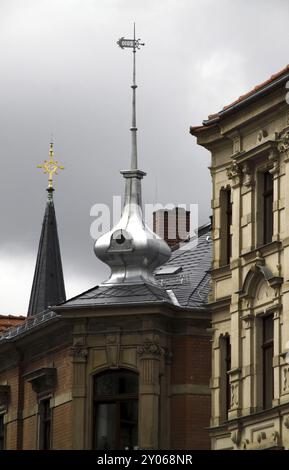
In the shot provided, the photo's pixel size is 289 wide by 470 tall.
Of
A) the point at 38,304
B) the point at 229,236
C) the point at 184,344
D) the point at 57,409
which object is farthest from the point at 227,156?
the point at 38,304

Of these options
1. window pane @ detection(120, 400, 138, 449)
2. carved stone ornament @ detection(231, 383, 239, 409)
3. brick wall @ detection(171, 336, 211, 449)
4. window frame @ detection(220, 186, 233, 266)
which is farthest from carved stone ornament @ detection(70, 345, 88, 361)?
carved stone ornament @ detection(231, 383, 239, 409)

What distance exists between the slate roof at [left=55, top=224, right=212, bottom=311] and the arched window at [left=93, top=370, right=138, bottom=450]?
2.16 m

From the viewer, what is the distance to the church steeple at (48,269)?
121 meters

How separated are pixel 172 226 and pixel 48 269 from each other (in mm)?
39689

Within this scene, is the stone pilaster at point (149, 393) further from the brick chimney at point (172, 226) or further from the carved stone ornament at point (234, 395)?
the brick chimney at point (172, 226)

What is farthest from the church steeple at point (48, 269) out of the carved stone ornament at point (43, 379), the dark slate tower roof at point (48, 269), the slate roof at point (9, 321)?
the carved stone ornament at point (43, 379)

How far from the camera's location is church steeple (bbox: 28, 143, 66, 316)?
121m

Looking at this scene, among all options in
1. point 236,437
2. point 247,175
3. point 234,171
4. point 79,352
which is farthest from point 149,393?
point 247,175

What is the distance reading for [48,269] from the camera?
407 feet

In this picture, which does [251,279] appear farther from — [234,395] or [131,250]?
[131,250]

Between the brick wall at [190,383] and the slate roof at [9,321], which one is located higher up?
the slate roof at [9,321]

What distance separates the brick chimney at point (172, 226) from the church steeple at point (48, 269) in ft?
112

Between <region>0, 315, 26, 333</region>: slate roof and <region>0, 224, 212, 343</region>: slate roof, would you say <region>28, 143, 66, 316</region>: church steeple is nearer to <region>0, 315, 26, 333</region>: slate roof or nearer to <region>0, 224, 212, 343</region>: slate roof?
<region>0, 315, 26, 333</region>: slate roof

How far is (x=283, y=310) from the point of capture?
64.5 m
